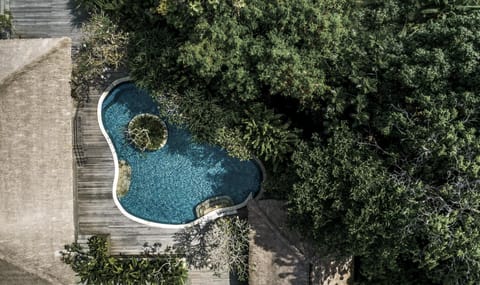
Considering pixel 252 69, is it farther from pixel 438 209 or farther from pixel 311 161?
pixel 438 209

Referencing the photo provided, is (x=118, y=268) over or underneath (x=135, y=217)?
underneath

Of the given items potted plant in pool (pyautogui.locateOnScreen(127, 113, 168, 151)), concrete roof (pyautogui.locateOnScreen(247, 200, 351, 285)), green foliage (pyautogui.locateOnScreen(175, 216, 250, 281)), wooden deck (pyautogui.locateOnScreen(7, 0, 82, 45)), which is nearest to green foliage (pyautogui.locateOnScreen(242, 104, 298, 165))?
concrete roof (pyautogui.locateOnScreen(247, 200, 351, 285))

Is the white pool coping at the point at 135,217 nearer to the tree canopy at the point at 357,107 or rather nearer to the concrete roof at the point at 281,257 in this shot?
the concrete roof at the point at 281,257

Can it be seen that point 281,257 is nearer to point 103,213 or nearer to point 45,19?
point 103,213

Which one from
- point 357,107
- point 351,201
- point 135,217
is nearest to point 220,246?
point 135,217

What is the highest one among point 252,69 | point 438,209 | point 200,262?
point 252,69

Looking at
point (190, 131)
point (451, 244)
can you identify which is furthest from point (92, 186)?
point (451, 244)

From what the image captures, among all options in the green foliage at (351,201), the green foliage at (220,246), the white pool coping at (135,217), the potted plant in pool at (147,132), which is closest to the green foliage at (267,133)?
the green foliage at (351,201)
